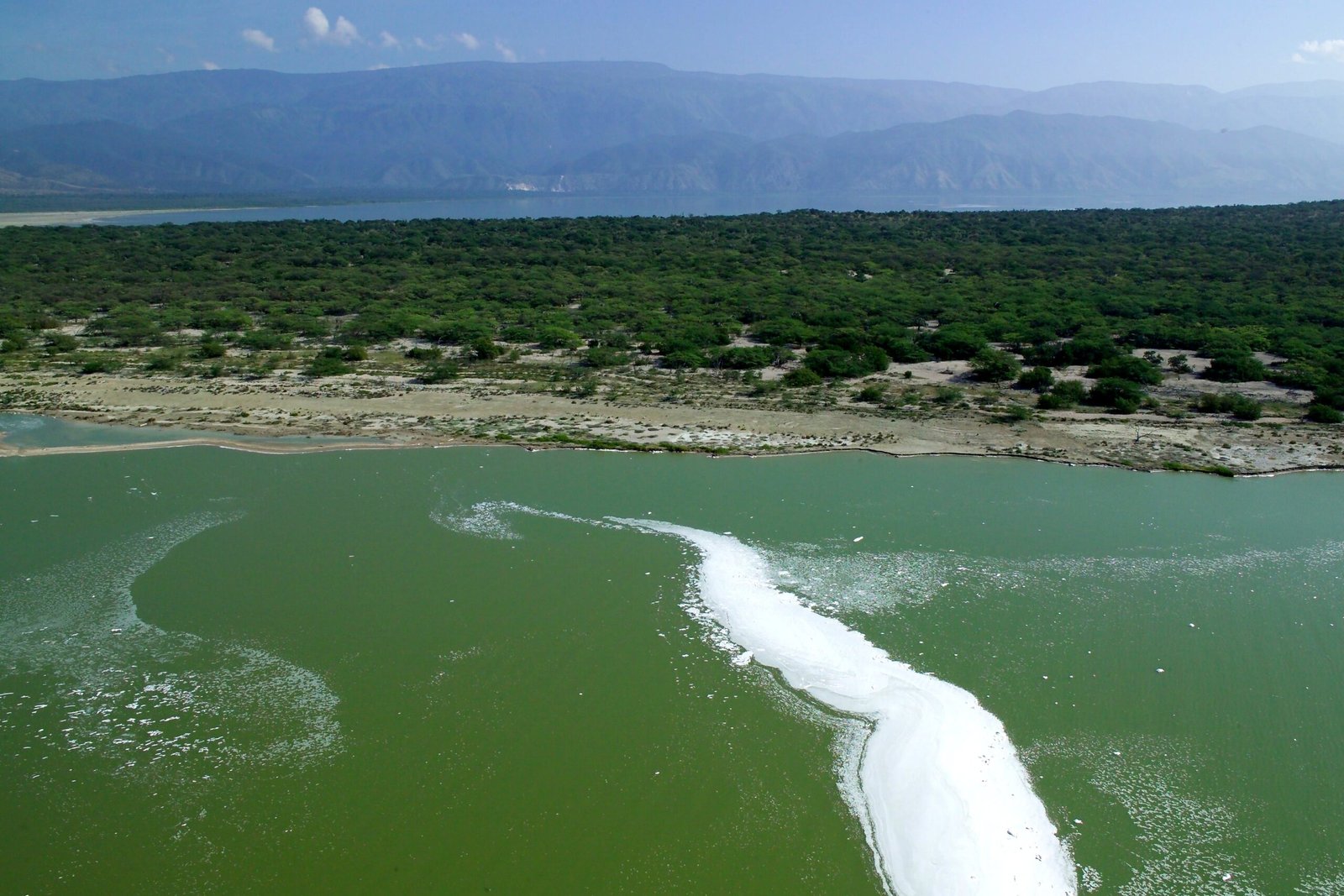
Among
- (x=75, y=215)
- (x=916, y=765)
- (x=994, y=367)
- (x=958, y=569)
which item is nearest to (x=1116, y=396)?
(x=994, y=367)

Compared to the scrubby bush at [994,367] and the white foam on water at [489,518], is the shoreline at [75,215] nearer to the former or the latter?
the white foam on water at [489,518]

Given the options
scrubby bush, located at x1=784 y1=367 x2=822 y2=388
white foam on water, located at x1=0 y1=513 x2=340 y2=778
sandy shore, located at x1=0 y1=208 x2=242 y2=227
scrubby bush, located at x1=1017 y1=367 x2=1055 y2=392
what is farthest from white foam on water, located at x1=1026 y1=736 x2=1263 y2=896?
sandy shore, located at x1=0 y1=208 x2=242 y2=227

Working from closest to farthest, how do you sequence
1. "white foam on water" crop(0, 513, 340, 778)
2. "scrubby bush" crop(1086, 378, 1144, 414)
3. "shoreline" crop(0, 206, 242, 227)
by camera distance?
"white foam on water" crop(0, 513, 340, 778)
"scrubby bush" crop(1086, 378, 1144, 414)
"shoreline" crop(0, 206, 242, 227)

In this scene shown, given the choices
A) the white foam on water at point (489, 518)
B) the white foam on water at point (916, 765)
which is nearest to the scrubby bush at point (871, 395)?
the white foam on water at point (489, 518)

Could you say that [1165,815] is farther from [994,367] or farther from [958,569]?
[994,367]

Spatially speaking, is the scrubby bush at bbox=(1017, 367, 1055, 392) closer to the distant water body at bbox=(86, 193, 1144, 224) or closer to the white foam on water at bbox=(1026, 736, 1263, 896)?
the white foam on water at bbox=(1026, 736, 1263, 896)

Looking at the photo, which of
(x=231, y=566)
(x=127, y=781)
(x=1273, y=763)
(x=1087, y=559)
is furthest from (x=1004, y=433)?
(x=127, y=781)

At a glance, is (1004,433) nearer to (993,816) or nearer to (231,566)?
(993,816)
